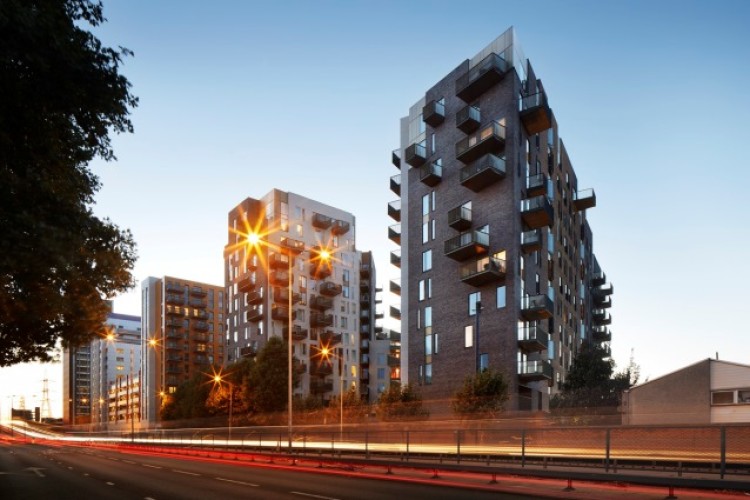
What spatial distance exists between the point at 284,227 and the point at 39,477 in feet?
220

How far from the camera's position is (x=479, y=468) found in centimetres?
2083

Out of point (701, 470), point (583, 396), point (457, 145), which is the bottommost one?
point (583, 396)

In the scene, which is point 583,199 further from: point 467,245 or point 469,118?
point 467,245

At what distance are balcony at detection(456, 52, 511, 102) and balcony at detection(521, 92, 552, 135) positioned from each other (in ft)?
9.85

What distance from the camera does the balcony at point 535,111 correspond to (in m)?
51.0

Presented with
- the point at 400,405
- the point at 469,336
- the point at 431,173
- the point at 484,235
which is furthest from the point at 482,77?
the point at 400,405

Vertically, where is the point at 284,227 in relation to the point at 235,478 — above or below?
above

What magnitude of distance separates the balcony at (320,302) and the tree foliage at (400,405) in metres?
40.4

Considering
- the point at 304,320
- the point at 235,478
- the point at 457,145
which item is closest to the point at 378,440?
the point at 235,478

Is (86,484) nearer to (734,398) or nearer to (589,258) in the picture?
(734,398)

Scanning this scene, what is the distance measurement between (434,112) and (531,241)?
→ 16.0 meters

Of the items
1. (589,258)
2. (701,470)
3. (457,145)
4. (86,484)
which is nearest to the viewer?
(701,470)

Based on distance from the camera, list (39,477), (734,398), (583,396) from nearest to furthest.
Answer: (39,477)
(734,398)
(583,396)

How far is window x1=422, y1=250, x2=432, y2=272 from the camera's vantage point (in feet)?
193
